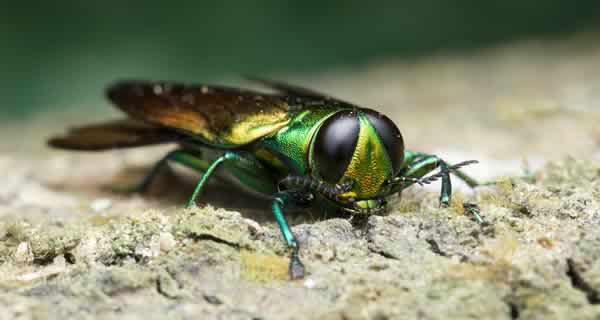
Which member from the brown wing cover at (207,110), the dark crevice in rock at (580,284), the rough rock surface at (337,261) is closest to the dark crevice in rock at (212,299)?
the rough rock surface at (337,261)

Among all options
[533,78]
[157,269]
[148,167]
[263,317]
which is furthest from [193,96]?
[533,78]

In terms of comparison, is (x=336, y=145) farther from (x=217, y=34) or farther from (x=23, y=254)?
(x=217, y=34)

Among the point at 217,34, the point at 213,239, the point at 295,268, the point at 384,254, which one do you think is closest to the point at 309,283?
the point at 295,268

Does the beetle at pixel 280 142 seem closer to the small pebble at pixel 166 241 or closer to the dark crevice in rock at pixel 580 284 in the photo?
the small pebble at pixel 166 241

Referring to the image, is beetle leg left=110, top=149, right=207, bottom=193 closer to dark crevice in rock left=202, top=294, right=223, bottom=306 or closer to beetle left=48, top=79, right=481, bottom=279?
beetle left=48, top=79, right=481, bottom=279

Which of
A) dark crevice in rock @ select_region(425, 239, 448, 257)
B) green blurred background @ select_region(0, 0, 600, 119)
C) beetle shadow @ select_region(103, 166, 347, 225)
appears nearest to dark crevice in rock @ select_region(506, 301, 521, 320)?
dark crevice in rock @ select_region(425, 239, 448, 257)

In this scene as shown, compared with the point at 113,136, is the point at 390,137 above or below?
above

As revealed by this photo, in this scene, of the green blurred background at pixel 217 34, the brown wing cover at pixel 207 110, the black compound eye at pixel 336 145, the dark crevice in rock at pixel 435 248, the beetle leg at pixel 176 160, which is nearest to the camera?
the dark crevice in rock at pixel 435 248

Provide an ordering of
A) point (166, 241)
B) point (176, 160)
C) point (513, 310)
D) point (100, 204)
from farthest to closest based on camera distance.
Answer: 1. point (100, 204)
2. point (176, 160)
3. point (166, 241)
4. point (513, 310)
